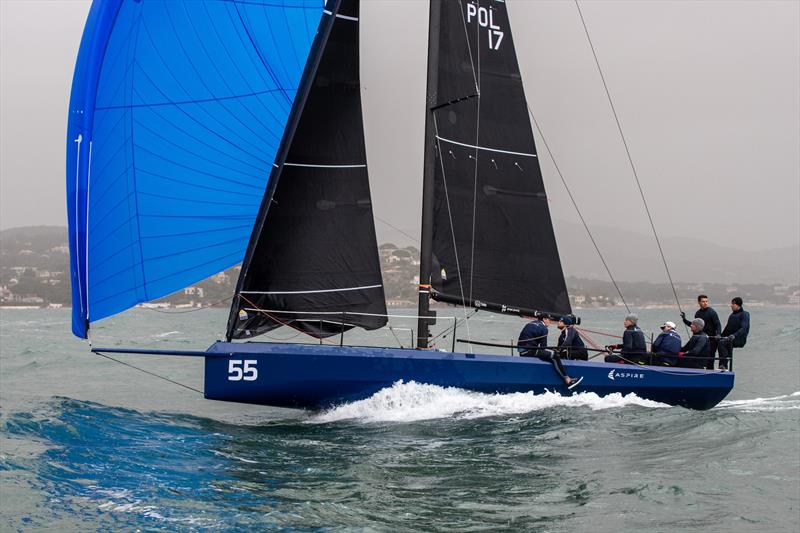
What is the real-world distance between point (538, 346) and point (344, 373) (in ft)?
10.0

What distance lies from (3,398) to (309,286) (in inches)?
312

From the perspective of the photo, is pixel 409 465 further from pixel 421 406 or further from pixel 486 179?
pixel 486 179

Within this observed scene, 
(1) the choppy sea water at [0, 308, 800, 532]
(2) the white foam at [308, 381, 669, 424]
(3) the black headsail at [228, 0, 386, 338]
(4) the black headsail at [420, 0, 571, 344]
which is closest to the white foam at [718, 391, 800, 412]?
(1) the choppy sea water at [0, 308, 800, 532]

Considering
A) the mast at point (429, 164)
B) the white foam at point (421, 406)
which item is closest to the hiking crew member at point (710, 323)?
the white foam at point (421, 406)

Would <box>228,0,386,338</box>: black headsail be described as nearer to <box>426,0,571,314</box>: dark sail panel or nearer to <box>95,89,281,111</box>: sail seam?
<box>95,89,281,111</box>: sail seam

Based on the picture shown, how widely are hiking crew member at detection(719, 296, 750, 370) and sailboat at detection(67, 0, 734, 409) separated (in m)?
0.37

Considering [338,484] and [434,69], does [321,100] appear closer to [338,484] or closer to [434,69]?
[434,69]

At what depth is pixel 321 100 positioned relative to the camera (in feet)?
40.7

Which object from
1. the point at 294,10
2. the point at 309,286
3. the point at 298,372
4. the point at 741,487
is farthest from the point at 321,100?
the point at 741,487

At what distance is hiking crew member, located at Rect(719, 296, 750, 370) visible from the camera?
13531 millimetres

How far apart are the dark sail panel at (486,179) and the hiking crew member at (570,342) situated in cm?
61

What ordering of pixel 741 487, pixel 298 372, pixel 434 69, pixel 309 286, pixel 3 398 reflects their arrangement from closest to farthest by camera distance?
pixel 741 487
pixel 298 372
pixel 309 286
pixel 434 69
pixel 3 398

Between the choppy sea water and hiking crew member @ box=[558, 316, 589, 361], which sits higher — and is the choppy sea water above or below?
below

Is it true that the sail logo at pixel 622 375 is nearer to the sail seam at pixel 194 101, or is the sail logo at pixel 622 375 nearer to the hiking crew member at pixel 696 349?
the hiking crew member at pixel 696 349
